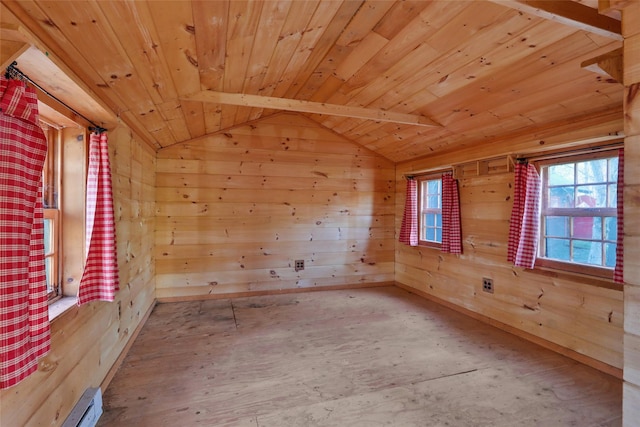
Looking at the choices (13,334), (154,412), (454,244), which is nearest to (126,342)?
(154,412)

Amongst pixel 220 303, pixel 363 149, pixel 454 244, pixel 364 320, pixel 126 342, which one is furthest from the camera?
pixel 363 149

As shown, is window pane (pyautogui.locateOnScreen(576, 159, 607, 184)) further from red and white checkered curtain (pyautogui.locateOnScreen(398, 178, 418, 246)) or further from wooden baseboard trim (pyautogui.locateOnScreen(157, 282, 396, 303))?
wooden baseboard trim (pyautogui.locateOnScreen(157, 282, 396, 303))

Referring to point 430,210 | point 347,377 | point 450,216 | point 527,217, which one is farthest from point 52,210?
point 430,210

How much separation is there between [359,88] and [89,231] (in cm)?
245

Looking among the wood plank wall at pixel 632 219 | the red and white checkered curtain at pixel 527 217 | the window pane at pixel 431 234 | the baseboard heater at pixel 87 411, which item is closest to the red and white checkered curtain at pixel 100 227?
the baseboard heater at pixel 87 411

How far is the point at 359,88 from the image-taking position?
2951 millimetres

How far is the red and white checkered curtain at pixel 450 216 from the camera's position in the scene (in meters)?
3.65

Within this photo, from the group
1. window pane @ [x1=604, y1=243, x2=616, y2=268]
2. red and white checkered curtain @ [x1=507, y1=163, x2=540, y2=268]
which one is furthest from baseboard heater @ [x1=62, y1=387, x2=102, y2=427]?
window pane @ [x1=604, y1=243, x2=616, y2=268]

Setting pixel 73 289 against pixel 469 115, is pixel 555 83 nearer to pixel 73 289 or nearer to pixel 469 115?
pixel 469 115

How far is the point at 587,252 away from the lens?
2.53m

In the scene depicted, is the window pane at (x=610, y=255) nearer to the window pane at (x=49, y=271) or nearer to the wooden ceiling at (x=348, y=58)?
the wooden ceiling at (x=348, y=58)

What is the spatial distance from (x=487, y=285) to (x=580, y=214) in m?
1.14

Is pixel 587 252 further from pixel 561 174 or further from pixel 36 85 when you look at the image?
pixel 36 85

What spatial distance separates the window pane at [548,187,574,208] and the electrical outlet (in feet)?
3.21
